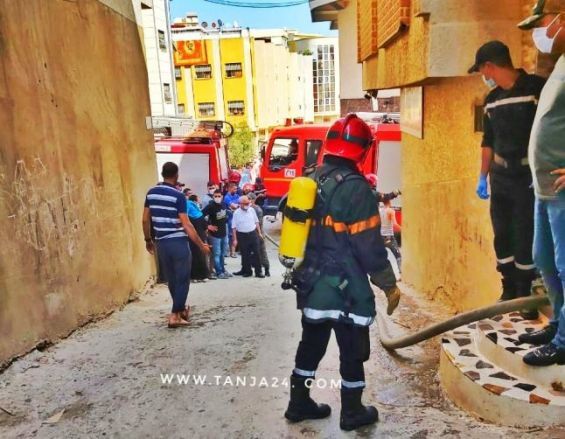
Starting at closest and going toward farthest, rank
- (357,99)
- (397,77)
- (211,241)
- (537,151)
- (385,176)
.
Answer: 1. (537,151)
2. (397,77)
3. (211,241)
4. (385,176)
5. (357,99)

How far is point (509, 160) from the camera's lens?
10.7ft

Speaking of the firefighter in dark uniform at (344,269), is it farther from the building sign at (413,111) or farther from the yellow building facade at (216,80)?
the yellow building facade at (216,80)

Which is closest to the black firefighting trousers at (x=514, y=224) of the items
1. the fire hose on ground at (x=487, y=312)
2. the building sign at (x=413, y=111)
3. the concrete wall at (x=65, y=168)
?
the fire hose on ground at (x=487, y=312)

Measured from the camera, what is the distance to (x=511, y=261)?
3.48 meters

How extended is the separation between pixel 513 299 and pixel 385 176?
923 centimetres

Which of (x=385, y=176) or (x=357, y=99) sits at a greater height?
(x=357, y=99)

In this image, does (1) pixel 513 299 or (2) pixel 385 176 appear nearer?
(1) pixel 513 299

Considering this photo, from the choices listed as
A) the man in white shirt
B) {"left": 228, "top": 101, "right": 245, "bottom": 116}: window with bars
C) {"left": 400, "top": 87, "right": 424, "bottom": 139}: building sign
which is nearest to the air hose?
{"left": 400, "top": 87, "right": 424, "bottom": 139}: building sign

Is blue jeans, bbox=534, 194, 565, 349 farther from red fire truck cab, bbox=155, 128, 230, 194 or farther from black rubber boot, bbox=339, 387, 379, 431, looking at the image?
red fire truck cab, bbox=155, 128, 230, 194

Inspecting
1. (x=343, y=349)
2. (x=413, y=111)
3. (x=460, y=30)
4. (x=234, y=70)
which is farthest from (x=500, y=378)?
(x=234, y=70)

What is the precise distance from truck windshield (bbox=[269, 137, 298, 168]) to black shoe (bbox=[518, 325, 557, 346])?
11254mm

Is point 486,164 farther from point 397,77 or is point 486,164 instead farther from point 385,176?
point 385,176

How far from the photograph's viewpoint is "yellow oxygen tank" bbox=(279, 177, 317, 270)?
A: 271cm

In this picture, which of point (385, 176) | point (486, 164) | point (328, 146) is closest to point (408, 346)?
point (486, 164)
